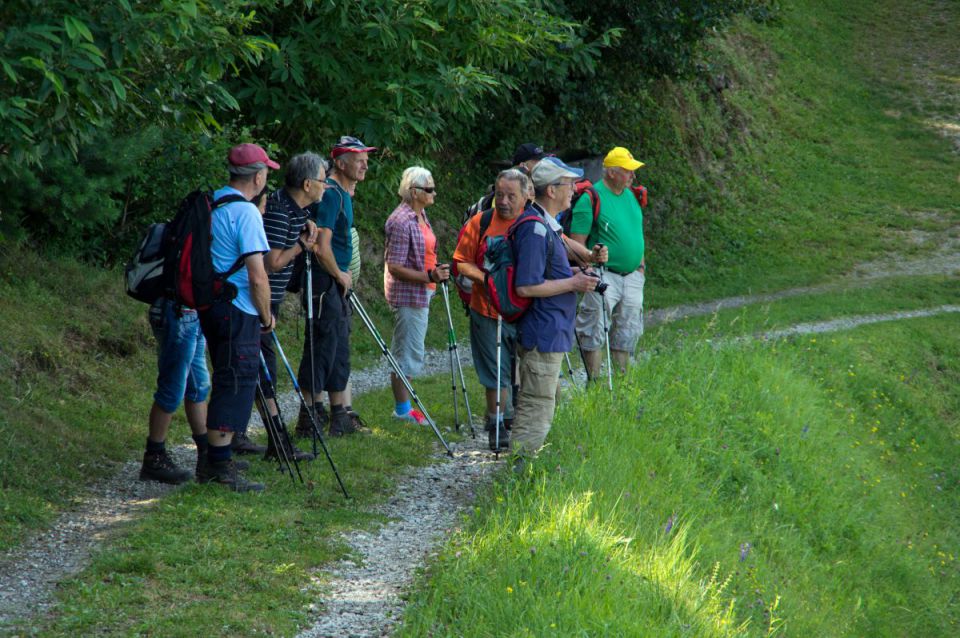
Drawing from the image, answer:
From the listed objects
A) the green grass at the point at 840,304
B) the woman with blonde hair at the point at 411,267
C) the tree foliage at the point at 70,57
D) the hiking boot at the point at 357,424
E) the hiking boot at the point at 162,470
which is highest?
the tree foliage at the point at 70,57

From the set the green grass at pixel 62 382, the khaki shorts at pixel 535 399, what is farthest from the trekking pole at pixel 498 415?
the green grass at pixel 62 382

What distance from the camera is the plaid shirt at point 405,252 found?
351 inches

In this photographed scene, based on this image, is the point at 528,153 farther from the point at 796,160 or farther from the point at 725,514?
the point at 796,160

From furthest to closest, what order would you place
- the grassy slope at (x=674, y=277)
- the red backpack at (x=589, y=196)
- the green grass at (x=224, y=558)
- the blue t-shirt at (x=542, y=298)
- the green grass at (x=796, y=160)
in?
the green grass at (x=796, y=160) < the red backpack at (x=589, y=196) < the blue t-shirt at (x=542, y=298) < the grassy slope at (x=674, y=277) < the green grass at (x=224, y=558)

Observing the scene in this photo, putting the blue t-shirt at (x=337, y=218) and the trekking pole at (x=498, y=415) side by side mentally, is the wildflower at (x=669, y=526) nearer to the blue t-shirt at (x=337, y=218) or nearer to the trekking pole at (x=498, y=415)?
the trekking pole at (x=498, y=415)

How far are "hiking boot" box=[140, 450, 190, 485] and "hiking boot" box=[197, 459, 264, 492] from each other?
0.44 m

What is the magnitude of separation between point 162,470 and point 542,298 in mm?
2809

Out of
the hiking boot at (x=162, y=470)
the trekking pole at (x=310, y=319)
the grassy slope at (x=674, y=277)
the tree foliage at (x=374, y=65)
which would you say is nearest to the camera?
the grassy slope at (x=674, y=277)

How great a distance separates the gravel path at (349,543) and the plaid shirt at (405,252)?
1294 mm

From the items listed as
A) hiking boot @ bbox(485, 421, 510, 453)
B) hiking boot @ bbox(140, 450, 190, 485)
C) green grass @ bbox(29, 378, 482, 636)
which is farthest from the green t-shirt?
hiking boot @ bbox(140, 450, 190, 485)

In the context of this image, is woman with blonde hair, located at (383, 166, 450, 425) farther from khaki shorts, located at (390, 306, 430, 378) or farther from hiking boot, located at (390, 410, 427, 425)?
hiking boot, located at (390, 410, 427, 425)

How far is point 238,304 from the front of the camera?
6.57 m

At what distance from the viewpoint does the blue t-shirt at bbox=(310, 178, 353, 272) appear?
26.0 ft

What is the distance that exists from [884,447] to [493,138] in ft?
33.2
